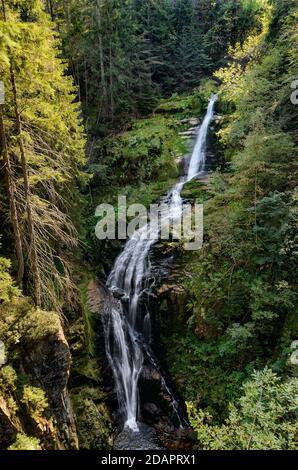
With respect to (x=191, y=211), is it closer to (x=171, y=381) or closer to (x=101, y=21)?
(x=171, y=381)

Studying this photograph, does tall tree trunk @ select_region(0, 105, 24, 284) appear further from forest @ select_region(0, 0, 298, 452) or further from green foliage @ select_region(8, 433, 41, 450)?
green foliage @ select_region(8, 433, 41, 450)

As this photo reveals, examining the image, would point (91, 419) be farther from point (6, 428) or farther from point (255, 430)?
point (255, 430)

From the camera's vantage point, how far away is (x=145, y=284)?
11.7m

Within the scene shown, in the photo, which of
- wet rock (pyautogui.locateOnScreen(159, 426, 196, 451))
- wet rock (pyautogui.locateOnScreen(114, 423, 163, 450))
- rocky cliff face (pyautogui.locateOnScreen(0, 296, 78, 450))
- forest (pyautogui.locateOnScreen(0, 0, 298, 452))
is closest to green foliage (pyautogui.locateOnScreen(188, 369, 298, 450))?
forest (pyautogui.locateOnScreen(0, 0, 298, 452))

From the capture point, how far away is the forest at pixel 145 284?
21.4 ft

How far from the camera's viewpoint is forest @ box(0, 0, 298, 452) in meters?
6.51

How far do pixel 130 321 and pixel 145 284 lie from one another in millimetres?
1315

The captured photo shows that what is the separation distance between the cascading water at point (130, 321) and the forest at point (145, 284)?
5 cm

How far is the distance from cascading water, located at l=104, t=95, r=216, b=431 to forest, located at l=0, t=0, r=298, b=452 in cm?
5

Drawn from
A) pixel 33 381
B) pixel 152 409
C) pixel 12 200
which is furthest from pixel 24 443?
pixel 152 409

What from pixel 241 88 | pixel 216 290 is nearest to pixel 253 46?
pixel 241 88

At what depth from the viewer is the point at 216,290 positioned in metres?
9.69
